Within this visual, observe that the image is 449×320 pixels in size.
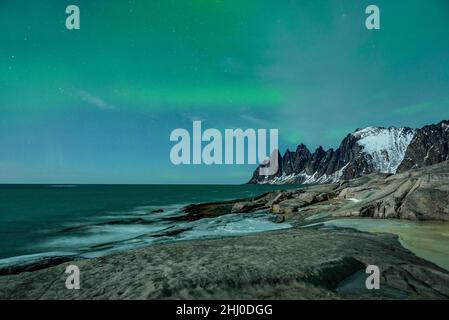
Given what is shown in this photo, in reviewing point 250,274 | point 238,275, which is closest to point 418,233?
point 250,274

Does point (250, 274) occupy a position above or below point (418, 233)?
above

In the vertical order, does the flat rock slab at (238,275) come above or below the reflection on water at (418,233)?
above

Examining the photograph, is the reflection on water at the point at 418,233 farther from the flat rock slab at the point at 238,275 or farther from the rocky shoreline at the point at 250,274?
the flat rock slab at the point at 238,275

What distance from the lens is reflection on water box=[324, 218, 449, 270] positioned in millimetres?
10922

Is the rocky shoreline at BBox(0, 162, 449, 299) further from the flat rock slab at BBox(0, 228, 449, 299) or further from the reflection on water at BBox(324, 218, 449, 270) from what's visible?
the reflection on water at BBox(324, 218, 449, 270)

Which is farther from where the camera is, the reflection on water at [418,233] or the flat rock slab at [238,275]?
the reflection on water at [418,233]

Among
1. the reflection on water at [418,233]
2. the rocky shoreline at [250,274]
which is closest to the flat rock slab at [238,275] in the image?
the rocky shoreline at [250,274]

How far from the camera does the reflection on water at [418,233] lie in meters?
10.9

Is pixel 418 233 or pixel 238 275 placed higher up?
pixel 238 275

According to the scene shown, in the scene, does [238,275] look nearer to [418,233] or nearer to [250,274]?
[250,274]

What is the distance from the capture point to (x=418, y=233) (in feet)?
48.5

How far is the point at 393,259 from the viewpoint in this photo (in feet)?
31.8

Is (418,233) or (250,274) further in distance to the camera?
(418,233)

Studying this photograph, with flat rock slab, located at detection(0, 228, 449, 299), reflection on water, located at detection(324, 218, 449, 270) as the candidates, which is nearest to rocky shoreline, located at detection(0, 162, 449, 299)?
flat rock slab, located at detection(0, 228, 449, 299)
